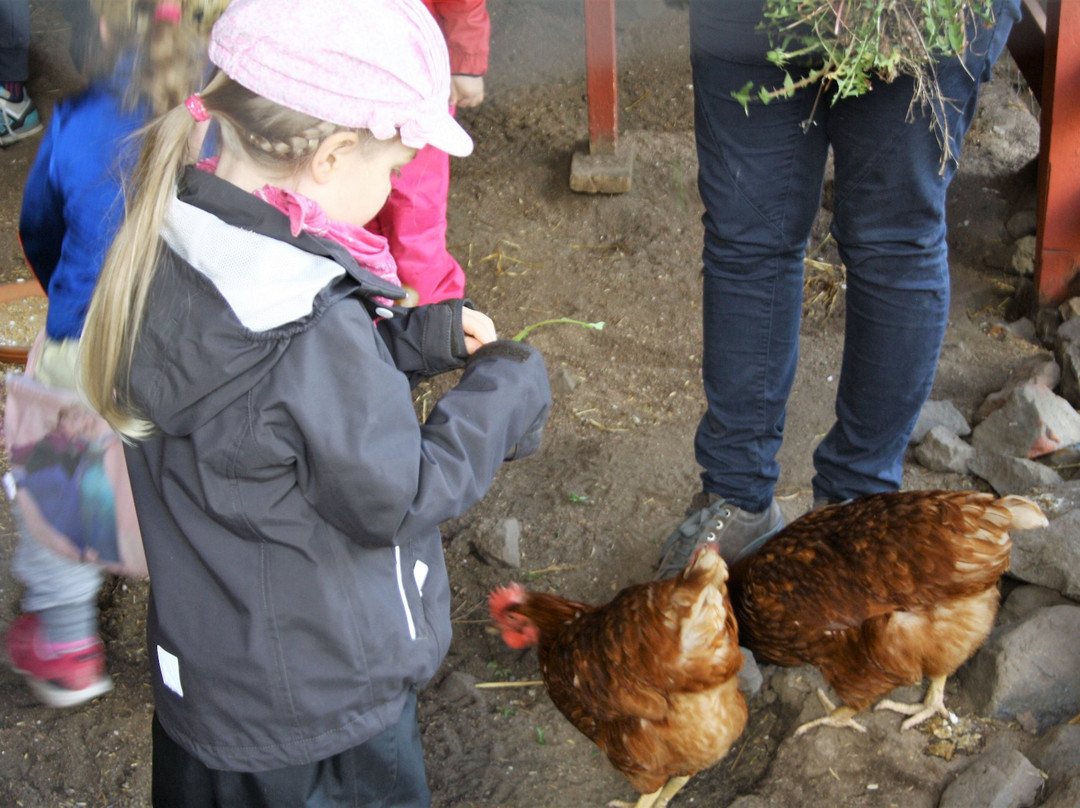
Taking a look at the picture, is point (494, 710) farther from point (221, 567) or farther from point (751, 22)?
point (751, 22)

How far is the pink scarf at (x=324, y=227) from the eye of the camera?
1354 millimetres

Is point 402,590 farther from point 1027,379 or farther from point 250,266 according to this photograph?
point 1027,379

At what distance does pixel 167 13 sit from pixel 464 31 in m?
1.31

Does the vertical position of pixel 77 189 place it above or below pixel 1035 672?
above

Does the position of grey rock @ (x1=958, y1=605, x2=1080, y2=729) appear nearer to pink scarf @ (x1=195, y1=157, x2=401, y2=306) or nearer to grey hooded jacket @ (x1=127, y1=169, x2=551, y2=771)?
grey hooded jacket @ (x1=127, y1=169, x2=551, y2=771)

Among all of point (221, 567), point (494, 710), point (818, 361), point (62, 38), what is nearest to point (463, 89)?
point (818, 361)

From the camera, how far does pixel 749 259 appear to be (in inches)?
89.7

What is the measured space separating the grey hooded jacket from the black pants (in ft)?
0.34

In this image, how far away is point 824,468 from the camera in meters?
2.52

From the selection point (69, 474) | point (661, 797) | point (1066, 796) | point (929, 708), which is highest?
point (69, 474)

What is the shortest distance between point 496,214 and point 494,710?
2572 millimetres

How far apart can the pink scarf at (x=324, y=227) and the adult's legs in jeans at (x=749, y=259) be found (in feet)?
3.06

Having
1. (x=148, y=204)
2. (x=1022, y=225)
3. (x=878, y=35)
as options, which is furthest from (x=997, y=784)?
(x=1022, y=225)

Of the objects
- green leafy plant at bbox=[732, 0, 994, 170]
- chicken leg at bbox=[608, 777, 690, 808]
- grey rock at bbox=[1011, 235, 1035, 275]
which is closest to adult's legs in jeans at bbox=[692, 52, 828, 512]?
green leafy plant at bbox=[732, 0, 994, 170]
